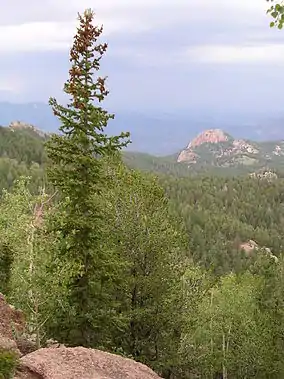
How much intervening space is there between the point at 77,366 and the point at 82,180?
291 inches

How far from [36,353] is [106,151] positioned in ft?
27.0

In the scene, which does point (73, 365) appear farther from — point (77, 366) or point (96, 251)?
point (96, 251)

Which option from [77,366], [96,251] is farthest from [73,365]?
[96,251]

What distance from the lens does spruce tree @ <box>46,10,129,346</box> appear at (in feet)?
66.6

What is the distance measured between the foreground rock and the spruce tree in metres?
3.47

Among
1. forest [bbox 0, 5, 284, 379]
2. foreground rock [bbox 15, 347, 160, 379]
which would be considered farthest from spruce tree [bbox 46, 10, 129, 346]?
foreground rock [bbox 15, 347, 160, 379]

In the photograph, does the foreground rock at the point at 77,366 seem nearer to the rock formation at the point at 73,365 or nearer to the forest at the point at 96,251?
the rock formation at the point at 73,365

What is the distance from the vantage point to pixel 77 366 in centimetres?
1560

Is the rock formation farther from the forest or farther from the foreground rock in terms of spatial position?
the forest

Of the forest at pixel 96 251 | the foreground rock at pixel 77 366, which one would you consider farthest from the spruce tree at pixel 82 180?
the foreground rock at pixel 77 366

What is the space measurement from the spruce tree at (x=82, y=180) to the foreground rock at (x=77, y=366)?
3468 millimetres

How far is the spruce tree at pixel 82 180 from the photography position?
66.6 feet

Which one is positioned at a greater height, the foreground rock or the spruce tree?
the spruce tree

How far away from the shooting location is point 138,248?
900 inches
